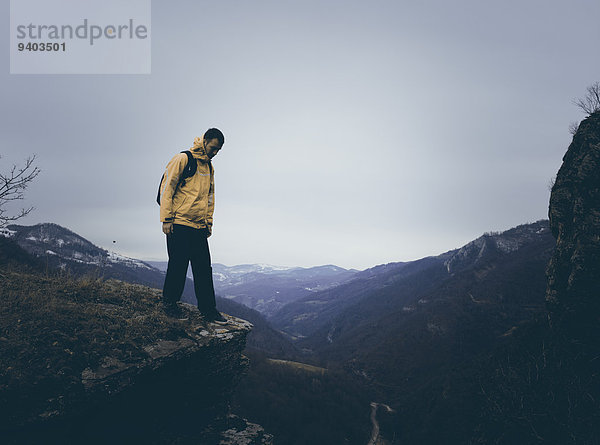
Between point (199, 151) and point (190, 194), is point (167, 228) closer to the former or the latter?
point (190, 194)

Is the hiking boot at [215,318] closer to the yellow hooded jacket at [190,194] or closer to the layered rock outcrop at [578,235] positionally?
the yellow hooded jacket at [190,194]

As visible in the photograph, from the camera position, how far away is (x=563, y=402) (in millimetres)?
22859

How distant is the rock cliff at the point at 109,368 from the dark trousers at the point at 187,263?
47cm

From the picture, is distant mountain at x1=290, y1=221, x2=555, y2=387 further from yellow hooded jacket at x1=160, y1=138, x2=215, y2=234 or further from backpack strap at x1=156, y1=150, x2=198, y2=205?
backpack strap at x1=156, y1=150, x2=198, y2=205

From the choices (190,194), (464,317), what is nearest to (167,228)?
(190,194)

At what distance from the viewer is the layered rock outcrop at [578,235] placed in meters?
21.2

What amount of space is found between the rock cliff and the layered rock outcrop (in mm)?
27915

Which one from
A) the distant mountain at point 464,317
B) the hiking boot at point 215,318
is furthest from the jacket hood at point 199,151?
the distant mountain at point 464,317

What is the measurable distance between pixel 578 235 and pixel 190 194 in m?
30.1

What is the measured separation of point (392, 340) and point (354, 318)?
7034 cm

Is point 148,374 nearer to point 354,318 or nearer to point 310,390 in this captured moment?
point 310,390

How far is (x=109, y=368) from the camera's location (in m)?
4.18

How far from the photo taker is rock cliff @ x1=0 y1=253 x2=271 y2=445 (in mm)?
3525

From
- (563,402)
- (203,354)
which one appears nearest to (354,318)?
(563,402)
